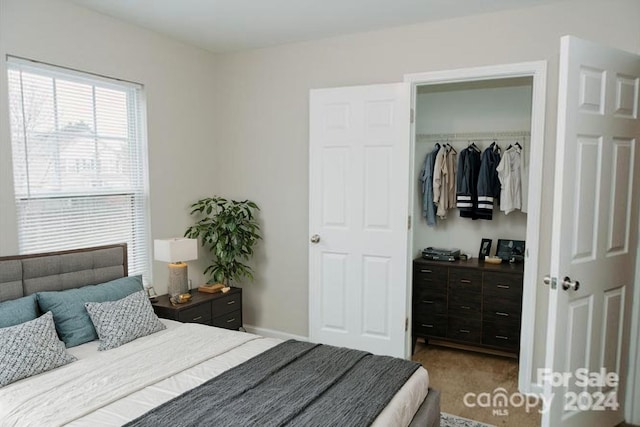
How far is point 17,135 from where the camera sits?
8.82 feet

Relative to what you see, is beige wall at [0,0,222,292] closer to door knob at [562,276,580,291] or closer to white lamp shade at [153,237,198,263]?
white lamp shade at [153,237,198,263]

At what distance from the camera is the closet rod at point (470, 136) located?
160 inches

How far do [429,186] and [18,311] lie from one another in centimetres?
332

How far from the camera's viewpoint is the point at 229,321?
366 cm

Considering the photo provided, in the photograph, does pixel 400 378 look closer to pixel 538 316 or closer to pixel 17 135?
pixel 538 316

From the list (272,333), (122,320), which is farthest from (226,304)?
(122,320)

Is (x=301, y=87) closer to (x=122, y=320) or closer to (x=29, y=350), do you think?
(x=122, y=320)

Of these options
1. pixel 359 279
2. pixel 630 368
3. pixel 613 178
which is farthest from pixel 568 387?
pixel 359 279

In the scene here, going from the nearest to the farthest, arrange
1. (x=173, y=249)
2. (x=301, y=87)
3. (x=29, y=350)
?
(x=29, y=350)
(x=173, y=249)
(x=301, y=87)

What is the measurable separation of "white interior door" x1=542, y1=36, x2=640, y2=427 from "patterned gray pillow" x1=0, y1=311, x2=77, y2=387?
2.46 m

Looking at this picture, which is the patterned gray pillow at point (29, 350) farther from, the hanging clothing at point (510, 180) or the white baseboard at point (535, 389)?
the hanging clothing at point (510, 180)

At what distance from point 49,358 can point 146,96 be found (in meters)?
2.07

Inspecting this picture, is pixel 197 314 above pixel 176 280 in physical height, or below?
below

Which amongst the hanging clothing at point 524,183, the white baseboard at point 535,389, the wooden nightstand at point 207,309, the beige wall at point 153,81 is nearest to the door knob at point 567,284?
the white baseboard at point 535,389
